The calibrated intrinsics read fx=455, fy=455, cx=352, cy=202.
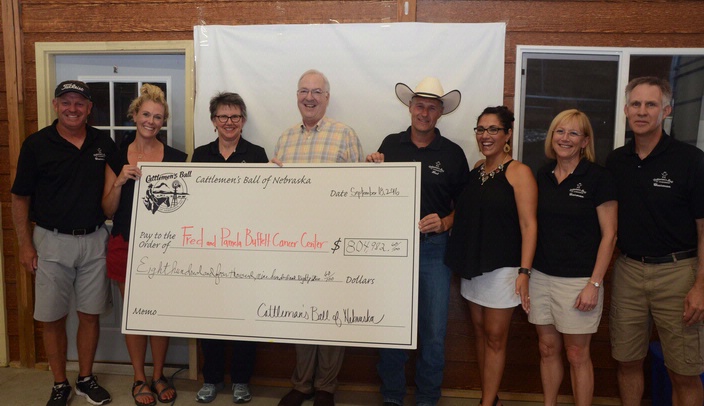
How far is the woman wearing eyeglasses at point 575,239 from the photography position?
1928 mm

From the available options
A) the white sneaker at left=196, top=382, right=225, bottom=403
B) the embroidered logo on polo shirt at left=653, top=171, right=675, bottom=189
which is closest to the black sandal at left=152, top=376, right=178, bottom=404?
the white sneaker at left=196, top=382, right=225, bottom=403

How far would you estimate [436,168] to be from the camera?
7.23 ft

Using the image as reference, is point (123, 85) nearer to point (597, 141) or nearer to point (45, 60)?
point (45, 60)

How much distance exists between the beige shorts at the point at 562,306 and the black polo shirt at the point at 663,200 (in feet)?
0.98

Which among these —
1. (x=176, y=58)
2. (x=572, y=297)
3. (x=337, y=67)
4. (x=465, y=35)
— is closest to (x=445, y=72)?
(x=465, y=35)

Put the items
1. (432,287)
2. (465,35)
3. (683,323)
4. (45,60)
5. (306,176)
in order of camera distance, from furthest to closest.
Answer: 1. (45,60)
2. (465,35)
3. (432,287)
4. (306,176)
5. (683,323)

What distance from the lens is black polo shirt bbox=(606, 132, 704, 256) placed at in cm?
190

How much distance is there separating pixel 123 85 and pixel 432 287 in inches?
87.7

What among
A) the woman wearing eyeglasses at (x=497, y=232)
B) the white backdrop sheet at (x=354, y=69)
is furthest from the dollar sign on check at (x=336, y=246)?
the white backdrop sheet at (x=354, y=69)

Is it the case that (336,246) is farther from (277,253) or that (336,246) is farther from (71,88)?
(71,88)

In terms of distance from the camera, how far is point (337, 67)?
2598 millimetres

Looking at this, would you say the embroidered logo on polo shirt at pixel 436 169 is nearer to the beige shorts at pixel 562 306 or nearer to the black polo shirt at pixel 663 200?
the beige shorts at pixel 562 306

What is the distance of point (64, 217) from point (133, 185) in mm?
385

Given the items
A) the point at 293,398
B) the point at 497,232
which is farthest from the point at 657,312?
the point at 293,398
